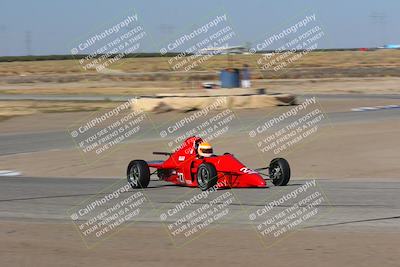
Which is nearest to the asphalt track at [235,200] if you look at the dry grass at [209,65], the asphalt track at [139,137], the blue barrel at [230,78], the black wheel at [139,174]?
the black wheel at [139,174]

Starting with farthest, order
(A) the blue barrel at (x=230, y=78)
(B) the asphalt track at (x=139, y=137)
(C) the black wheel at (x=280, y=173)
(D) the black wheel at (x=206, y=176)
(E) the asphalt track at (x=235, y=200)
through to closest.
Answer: (A) the blue barrel at (x=230, y=78) → (B) the asphalt track at (x=139, y=137) → (C) the black wheel at (x=280, y=173) → (D) the black wheel at (x=206, y=176) → (E) the asphalt track at (x=235, y=200)

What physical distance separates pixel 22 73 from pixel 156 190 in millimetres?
107176

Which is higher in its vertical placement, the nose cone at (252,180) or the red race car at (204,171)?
the red race car at (204,171)

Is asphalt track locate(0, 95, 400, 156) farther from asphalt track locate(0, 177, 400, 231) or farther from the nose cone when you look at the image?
the nose cone

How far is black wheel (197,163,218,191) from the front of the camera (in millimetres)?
12844

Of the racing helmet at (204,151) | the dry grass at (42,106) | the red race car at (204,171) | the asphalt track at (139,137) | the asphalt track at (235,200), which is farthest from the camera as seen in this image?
the dry grass at (42,106)

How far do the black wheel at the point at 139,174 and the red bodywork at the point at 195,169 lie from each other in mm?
339

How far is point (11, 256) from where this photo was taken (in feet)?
27.3

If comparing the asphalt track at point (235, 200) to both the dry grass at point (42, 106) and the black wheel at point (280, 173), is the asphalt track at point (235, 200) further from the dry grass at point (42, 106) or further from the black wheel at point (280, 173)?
the dry grass at point (42, 106)

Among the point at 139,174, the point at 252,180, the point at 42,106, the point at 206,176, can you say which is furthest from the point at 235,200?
the point at 42,106

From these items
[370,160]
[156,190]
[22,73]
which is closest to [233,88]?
[370,160]

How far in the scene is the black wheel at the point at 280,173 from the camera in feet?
44.2

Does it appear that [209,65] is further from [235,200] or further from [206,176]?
[235,200]

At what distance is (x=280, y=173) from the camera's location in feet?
44.4
